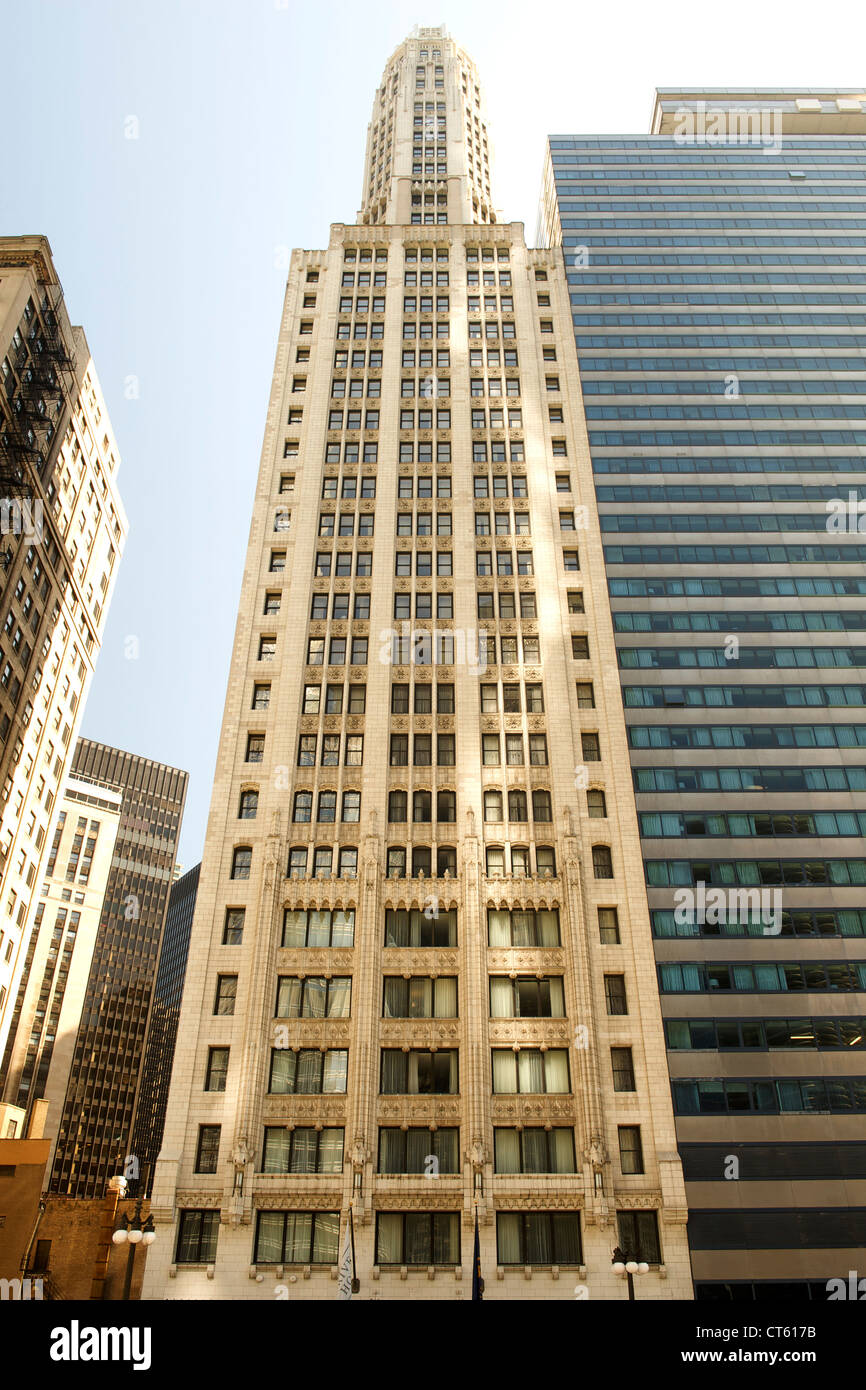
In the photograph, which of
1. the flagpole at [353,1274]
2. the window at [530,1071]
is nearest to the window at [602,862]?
the window at [530,1071]

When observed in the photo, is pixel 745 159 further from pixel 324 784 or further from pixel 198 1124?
pixel 198 1124

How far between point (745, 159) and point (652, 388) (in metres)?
34.4

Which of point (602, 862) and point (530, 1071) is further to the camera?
point (602, 862)

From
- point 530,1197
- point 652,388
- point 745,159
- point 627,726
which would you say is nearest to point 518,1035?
point 530,1197

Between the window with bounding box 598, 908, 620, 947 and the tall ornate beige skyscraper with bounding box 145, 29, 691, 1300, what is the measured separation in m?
0.16

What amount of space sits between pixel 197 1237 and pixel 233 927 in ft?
43.1

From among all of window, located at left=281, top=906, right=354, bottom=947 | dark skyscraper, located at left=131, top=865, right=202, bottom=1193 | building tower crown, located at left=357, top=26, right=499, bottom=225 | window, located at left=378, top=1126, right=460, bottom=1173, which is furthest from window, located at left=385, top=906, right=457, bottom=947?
dark skyscraper, located at left=131, top=865, right=202, bottom=1193

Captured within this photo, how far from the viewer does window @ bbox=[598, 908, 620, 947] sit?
4538 centimetres

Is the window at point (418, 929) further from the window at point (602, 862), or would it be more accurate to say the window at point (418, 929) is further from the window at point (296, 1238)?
the window at point (296, 1238)

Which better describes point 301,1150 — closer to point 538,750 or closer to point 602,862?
point 602,862

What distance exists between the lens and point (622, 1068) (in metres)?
42.3

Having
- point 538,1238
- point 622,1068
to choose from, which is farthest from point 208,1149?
point 622,1068

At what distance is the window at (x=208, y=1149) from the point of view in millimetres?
39241

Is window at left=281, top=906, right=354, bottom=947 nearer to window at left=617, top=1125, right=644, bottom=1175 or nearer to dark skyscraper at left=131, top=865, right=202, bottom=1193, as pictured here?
window at left=617, top=1125, right=644, bottom=1175
